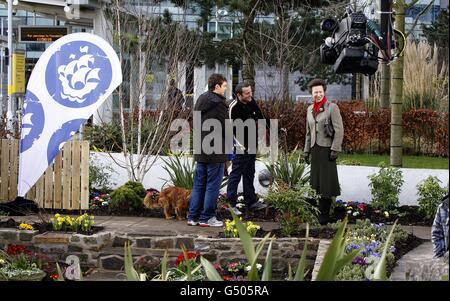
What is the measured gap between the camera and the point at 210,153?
9328 mm

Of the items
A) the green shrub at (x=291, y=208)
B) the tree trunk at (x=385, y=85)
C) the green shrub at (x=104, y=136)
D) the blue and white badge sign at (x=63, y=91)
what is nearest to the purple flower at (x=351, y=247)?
the green shrub at (x=291, y=208)

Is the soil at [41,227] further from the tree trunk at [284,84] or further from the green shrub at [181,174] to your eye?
the tree trunk at [284,84]

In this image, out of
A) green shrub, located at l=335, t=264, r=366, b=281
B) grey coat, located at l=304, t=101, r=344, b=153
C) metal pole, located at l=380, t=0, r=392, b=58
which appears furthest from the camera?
grey coat, located at l=304, t=101, r=344, b=153

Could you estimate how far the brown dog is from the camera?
32.8ft

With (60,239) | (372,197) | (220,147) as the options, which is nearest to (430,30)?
(372,197)

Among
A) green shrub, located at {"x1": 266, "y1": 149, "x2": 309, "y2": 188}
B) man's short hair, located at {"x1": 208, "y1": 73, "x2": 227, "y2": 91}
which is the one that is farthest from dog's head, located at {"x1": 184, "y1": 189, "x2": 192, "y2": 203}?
man's short hair, located at {"x1": 208, "y1": 73, "x2": 227, "y2": 91}

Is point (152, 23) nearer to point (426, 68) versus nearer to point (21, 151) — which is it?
point (21, 151)

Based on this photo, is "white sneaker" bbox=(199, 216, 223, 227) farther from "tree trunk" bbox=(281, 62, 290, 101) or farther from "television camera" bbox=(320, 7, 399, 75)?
"tree trunk" bbox=(281, 62, 290, 101)

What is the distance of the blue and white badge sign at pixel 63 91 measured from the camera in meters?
9.80

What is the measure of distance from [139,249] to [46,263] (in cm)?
90

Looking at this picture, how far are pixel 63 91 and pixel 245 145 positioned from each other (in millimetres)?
2219

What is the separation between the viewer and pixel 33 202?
1027 cm

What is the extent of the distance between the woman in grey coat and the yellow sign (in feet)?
32.8

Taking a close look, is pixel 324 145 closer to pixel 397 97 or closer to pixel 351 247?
pixel 351 247
